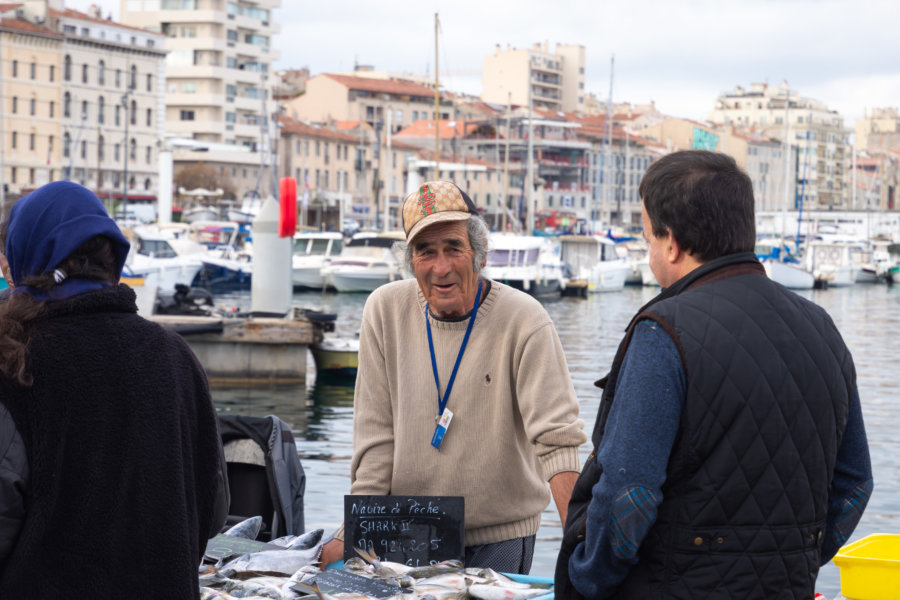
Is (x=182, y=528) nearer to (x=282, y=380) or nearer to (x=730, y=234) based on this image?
(x=730, y=234)

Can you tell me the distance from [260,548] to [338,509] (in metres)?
6.98

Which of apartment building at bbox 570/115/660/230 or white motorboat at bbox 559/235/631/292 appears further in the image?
apartment building at bbox 570/115/660/230

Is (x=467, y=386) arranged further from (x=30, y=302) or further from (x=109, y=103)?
(x=109, y=103)

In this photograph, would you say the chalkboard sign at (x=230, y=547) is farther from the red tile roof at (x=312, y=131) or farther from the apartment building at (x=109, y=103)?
the red tile roof at (x=312, y=131)

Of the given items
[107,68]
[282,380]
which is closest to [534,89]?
[107,68]

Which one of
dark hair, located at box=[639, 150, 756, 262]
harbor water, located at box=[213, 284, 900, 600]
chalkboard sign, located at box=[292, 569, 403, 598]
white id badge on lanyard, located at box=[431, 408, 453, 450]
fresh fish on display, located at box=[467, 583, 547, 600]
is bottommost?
harbor water, located at box=[213, 284, 900, 600]

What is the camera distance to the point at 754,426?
2479 mm

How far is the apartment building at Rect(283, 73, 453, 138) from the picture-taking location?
108 metres

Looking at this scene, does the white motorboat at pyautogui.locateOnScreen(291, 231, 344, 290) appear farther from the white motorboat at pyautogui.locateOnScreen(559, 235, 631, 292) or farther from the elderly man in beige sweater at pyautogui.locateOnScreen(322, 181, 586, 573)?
the elderly man in beige sweater at pyautogui.locateOnScreen(322, 181, 586, 573)

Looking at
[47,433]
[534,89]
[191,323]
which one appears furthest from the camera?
[534,89]

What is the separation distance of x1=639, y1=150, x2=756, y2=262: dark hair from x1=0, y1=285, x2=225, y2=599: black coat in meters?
0.97

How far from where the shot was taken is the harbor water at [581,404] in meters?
10.9

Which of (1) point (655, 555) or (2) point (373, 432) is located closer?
(1) point (655, 555)

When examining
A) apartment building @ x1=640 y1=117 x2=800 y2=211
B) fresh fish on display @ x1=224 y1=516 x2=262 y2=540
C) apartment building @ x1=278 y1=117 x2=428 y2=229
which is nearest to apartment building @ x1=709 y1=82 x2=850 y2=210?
apartment building @ x1=640 y1=117 x2=800 y2=211
